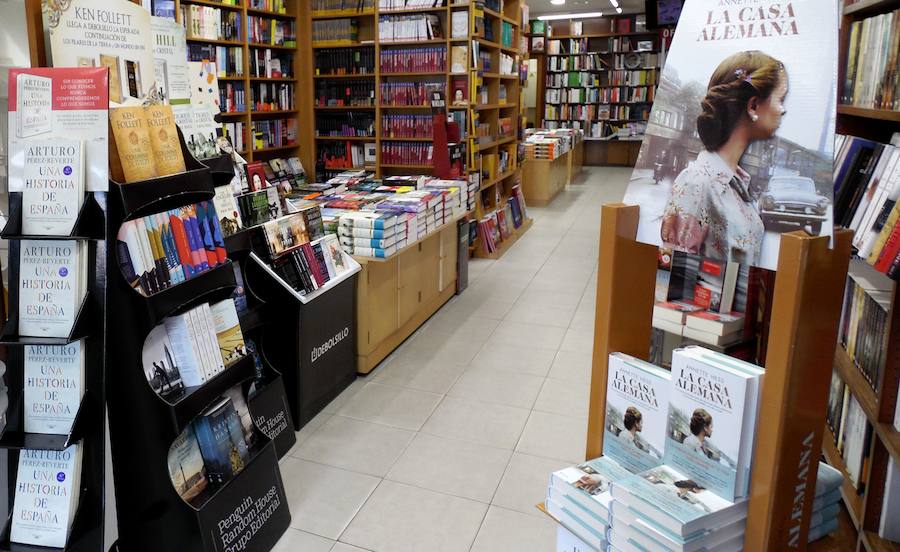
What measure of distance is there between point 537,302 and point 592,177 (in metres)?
7.93

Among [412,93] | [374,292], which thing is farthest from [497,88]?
[374,292]

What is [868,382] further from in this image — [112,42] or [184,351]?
[112,42]

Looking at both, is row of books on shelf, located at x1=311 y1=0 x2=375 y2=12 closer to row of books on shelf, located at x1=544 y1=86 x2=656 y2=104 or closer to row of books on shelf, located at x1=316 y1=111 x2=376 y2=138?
row of books on shelf, located at x1=316 y1=111 x2=376 y2=138

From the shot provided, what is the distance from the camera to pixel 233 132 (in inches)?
232

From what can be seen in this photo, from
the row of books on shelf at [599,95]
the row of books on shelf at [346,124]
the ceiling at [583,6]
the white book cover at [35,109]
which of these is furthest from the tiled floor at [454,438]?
the row of books on shelf at [599,95]

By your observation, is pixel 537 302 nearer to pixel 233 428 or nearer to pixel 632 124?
pixel 233 428

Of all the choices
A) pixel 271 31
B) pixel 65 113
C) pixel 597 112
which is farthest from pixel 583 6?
pixel 65 113

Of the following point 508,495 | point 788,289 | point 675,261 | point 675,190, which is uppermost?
point 675,190

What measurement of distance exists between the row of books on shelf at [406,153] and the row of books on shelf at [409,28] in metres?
0.95

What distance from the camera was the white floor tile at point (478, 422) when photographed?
10.5ft

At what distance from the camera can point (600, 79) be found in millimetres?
14242

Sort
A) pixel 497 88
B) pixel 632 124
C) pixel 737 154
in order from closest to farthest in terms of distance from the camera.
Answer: pixel 737 154
pixel 497 88
pixel 632 124

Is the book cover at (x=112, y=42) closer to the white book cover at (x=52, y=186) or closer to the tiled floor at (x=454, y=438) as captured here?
the white book cover at (x=52, y=186)

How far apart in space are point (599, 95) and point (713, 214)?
13.6 metres
